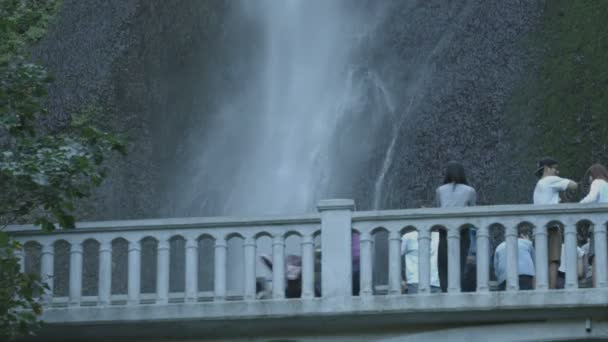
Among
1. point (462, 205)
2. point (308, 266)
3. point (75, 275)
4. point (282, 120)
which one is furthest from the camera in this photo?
point (282, 120)

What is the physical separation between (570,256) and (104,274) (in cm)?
563

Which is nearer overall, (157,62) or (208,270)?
(208,270)

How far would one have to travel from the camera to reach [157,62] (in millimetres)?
34500

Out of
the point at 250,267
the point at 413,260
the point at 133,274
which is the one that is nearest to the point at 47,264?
the point at 133,274

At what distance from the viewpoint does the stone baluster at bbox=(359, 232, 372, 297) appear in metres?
19.3

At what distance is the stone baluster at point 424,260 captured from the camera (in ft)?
63.0

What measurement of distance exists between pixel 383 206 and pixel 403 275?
965 centimetres

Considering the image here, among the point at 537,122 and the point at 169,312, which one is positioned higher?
the point at 537,122

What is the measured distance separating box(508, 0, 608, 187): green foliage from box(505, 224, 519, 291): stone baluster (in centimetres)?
993

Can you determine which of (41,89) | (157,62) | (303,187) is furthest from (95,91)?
(41,89)

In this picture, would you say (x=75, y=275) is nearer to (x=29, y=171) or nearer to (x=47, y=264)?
(x=47, y=264)

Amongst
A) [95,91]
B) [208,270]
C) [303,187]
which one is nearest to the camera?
[208,270]

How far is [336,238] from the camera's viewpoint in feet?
64.1

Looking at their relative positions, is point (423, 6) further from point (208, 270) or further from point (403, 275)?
point (403, 275)
